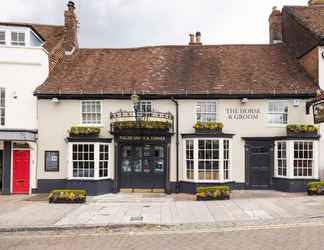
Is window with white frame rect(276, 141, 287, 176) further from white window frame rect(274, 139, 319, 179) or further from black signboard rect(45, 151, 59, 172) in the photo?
black signboard rect(45, 151, 59, 172)

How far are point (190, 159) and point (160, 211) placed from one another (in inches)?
223

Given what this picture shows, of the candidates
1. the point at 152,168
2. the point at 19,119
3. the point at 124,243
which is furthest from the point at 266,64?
the point at 124,243

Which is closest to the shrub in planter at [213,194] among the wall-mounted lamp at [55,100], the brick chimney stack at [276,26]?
the wall-mounted lamp at [55,100]

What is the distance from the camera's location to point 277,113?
67.0 feet

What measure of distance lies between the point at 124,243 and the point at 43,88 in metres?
12.9

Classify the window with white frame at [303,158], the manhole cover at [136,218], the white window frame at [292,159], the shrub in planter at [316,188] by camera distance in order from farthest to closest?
the window with white frame at [303,158], the white window frame at [292,159], the shrub in planter at [316,188], the manhole cover at [136,218]

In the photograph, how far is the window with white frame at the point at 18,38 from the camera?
20.2 m

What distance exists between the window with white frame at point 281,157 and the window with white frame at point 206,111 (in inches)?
145

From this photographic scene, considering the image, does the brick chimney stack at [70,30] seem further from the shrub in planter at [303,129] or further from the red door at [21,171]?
the shrub in planter at [303,129]

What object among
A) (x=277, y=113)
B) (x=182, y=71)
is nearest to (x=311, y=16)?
(x=277, y=113)

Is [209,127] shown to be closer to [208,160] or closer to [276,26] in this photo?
[208,160]

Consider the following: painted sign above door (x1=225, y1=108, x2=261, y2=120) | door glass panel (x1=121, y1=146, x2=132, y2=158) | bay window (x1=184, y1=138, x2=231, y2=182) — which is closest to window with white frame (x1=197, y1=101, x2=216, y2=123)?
painted sign above door (x1=225, y1=108, x2=261, y2=120)

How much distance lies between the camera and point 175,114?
20.4 m

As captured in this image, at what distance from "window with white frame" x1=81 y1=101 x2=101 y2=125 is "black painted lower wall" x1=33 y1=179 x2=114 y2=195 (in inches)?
128
